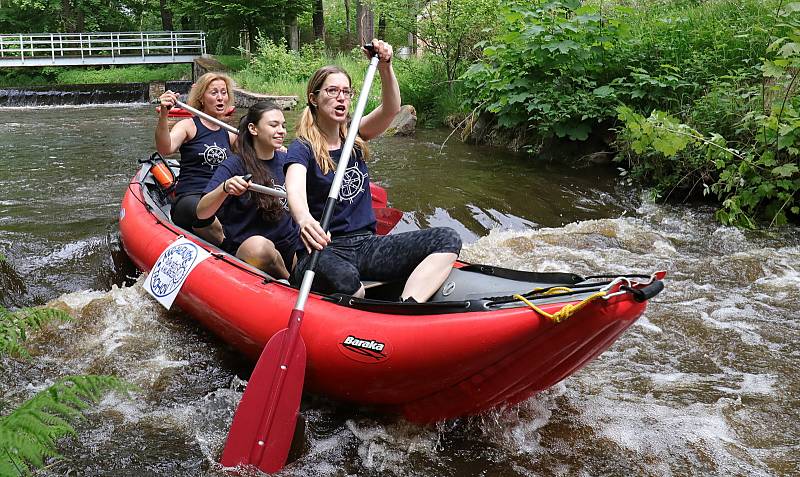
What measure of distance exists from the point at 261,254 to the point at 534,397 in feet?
5.27

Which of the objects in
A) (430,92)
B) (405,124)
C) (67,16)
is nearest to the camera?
(405,124)

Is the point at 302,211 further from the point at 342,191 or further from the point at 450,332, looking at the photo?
the point at 450,332

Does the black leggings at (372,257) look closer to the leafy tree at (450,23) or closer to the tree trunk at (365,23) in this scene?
the leafy tree at (450,23)

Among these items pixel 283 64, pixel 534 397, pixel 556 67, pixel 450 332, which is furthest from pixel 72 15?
pixel 450 332

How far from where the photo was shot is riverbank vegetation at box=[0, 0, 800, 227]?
5809 mm

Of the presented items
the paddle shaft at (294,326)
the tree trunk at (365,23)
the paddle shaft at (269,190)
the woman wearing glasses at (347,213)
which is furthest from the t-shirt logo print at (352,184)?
the tree trunk at (365,23)

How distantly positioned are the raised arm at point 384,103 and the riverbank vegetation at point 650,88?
2837 millimetres

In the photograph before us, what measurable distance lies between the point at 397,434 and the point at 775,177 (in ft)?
14.6

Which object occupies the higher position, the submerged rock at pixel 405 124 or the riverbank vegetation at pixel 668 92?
the riverbank vegetation at pixel 668 92

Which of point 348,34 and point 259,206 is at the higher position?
point 348,34

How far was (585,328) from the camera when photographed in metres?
2.40

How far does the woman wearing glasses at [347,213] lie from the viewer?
3080 mm

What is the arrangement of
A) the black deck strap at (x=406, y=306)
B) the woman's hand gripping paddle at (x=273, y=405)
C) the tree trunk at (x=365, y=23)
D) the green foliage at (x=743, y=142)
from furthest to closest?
the tree trunk at (x=365, y=23) < the green foliage at (x=743, y=142) < the woman's hand gripping paddle at (x=273, y=405) < the black deck strap at (x=406, y=306)

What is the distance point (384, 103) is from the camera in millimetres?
3504
